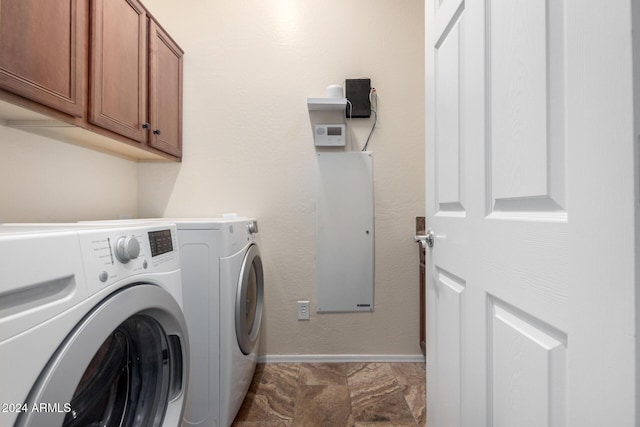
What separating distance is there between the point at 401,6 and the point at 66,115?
1.97 m

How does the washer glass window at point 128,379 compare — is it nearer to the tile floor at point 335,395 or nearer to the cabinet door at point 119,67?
the tile floor at point 335,395

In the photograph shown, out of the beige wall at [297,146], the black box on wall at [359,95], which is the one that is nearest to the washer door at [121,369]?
the beige wall at [297,146]

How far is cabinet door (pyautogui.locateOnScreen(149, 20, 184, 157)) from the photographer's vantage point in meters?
1.56

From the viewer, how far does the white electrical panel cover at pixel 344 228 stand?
1.93m

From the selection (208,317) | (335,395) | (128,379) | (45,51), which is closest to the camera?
(128,379)

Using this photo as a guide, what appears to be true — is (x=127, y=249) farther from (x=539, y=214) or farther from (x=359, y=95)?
(x=359, y=95)

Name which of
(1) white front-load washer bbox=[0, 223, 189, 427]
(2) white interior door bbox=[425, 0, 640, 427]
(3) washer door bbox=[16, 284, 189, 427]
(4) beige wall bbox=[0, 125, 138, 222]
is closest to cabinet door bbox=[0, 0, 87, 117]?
(4) beige wall bbox=[0, 125, 138, 222]

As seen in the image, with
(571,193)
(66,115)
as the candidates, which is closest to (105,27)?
(66,115)

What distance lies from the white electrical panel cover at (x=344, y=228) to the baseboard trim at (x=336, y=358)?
31 cm

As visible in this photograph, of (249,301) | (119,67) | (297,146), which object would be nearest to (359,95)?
(297,146)

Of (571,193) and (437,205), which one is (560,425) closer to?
(571,193)

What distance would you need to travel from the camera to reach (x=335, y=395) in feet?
5.18

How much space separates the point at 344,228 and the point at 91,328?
1.52m

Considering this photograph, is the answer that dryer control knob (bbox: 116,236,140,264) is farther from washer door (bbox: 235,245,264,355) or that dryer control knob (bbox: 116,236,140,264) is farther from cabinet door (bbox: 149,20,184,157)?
cabinet door (bbox: 149,20,184,157)
